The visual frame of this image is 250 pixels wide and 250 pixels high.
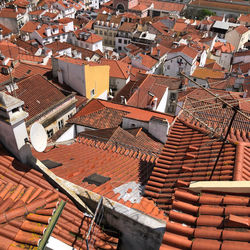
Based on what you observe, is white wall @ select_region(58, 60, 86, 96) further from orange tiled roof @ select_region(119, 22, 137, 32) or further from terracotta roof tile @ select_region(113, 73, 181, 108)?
orange tiled roof @ select_region(119, 22, 137, 32)

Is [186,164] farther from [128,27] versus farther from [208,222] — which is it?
[128,27]

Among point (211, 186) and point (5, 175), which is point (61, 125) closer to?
point (5, 175)

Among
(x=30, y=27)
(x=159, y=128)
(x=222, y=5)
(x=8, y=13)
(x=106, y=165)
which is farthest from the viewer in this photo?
(x=222, y=5)

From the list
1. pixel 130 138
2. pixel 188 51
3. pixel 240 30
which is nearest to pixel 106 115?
pixel 130 138

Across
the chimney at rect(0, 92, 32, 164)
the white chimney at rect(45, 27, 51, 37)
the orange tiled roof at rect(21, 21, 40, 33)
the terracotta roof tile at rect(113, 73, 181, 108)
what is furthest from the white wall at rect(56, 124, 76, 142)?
the orange tiled roof at rect(21, 21, 40, 33)

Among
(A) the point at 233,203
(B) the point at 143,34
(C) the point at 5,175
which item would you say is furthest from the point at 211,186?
(B) the point at 143,34

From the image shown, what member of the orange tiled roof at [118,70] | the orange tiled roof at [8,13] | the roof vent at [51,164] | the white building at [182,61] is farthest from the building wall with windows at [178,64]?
the orange tiled roof at [8,13]
